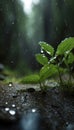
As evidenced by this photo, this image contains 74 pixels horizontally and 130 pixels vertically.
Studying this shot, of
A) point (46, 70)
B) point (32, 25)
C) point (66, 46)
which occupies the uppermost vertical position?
point (32, 25)

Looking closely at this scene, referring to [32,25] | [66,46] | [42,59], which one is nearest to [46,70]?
[42,59]

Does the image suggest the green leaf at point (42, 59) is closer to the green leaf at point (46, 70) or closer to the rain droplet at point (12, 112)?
the green leaf at point (46, 70)

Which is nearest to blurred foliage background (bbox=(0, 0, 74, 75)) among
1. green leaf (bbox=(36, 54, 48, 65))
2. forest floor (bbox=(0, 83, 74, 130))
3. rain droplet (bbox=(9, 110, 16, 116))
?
green leaf (bbox=(36, 54, 48, 65))

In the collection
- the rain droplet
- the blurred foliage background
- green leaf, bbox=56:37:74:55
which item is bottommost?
the rain droplet

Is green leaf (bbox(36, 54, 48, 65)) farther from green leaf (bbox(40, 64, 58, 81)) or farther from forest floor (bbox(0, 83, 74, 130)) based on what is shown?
forest floor (bbox(0, 83, 74, 130))

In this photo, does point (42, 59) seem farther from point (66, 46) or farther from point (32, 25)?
point (32, 25)
